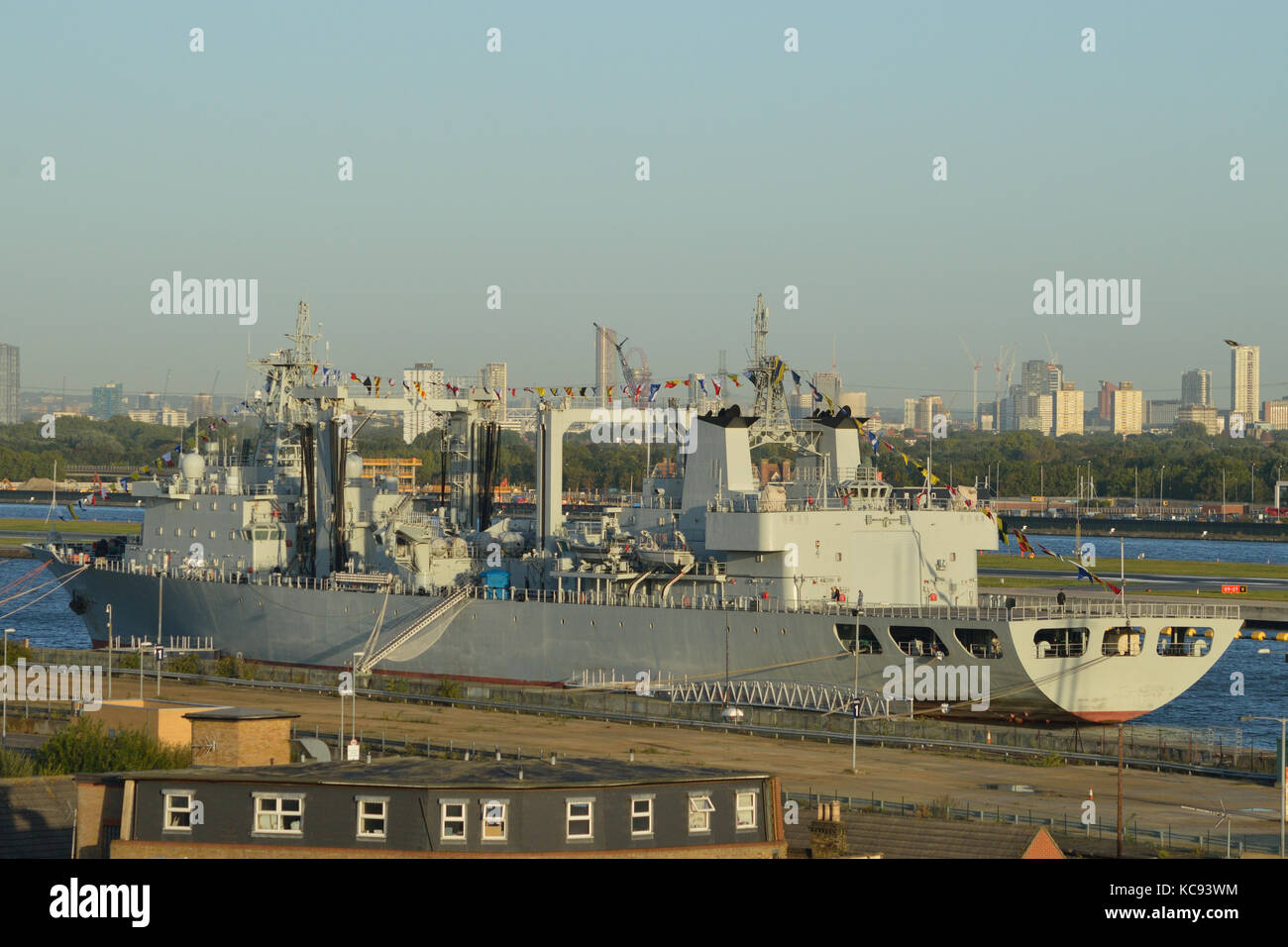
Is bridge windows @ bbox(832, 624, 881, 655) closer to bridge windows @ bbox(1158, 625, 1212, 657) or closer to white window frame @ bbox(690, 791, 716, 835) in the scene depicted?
bridge windows @ bbox(1158, 625, 1212, 657)

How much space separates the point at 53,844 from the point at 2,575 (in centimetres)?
9295

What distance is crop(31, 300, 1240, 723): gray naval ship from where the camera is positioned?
155 feet

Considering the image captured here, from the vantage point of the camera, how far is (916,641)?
47.2m

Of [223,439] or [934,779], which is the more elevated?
[223,439]

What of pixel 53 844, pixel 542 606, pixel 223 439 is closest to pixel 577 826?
pixel 53 844

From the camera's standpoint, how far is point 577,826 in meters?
22.0

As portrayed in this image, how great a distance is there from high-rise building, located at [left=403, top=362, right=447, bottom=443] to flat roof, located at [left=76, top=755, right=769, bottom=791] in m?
36.7

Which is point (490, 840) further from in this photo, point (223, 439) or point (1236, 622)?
point (223, 439)

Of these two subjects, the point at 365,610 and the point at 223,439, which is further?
the point at 223,439

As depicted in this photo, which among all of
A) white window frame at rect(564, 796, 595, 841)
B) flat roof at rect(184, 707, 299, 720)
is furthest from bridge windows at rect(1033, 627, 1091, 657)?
white window frame at rect(564, 796, 595, 841)

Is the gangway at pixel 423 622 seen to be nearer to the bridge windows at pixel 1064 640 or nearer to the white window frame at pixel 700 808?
the bridge windows at pixel 1064 640

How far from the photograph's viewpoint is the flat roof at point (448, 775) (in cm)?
2183

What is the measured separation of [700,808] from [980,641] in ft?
83.1

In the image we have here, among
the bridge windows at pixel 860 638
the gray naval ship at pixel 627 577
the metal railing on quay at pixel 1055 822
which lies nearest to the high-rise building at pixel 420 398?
the gray naval ship at pixel 627 577
